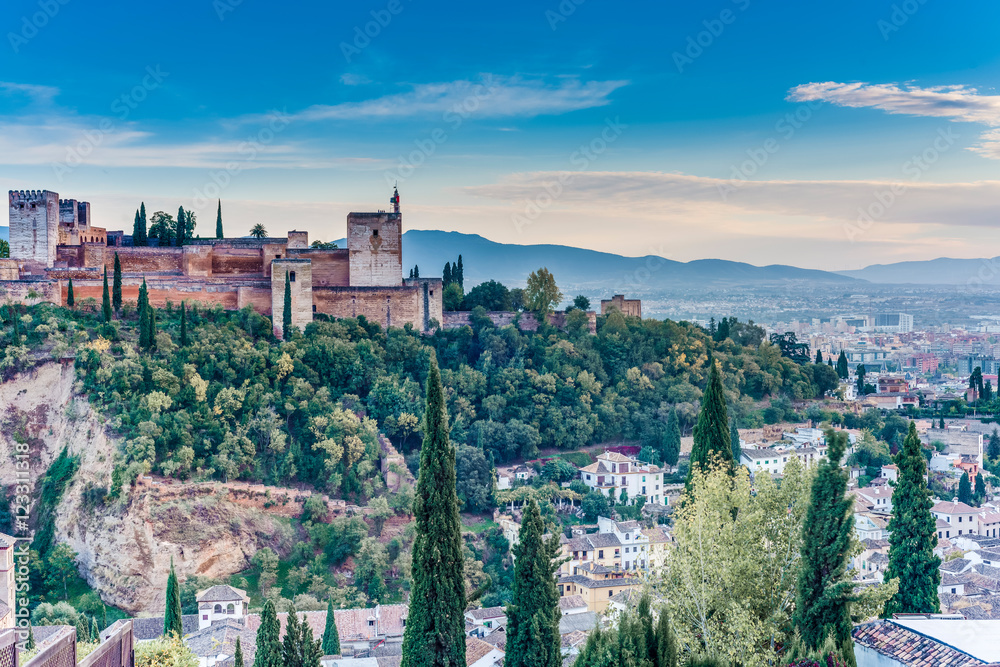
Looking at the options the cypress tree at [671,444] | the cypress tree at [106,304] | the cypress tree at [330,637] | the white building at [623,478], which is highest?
the cypress tree at [106,304]

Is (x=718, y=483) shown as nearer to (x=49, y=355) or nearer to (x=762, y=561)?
(x=762, y=561)

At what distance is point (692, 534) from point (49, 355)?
20.7 m

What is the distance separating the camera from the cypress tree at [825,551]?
9.73m

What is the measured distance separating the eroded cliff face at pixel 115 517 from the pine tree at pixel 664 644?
1692 cm

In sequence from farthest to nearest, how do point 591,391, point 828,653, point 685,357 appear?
point 685,357, point 591,391, point 828,653

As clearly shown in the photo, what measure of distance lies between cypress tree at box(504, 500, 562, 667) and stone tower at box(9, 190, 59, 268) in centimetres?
2303

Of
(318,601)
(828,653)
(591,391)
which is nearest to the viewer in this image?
(828,653)

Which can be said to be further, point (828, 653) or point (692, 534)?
point (692, 534)

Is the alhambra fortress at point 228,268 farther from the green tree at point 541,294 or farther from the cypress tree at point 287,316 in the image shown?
the green tree at point 541,294

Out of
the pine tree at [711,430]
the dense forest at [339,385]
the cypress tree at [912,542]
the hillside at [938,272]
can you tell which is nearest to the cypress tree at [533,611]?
the pine tree at [711,430]

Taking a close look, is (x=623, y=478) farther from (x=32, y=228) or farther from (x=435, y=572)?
(x=435, y=572)

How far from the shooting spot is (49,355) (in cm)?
2617

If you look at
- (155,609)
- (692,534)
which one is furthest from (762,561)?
(155,609)

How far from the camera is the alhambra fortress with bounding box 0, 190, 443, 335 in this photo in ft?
96.7
